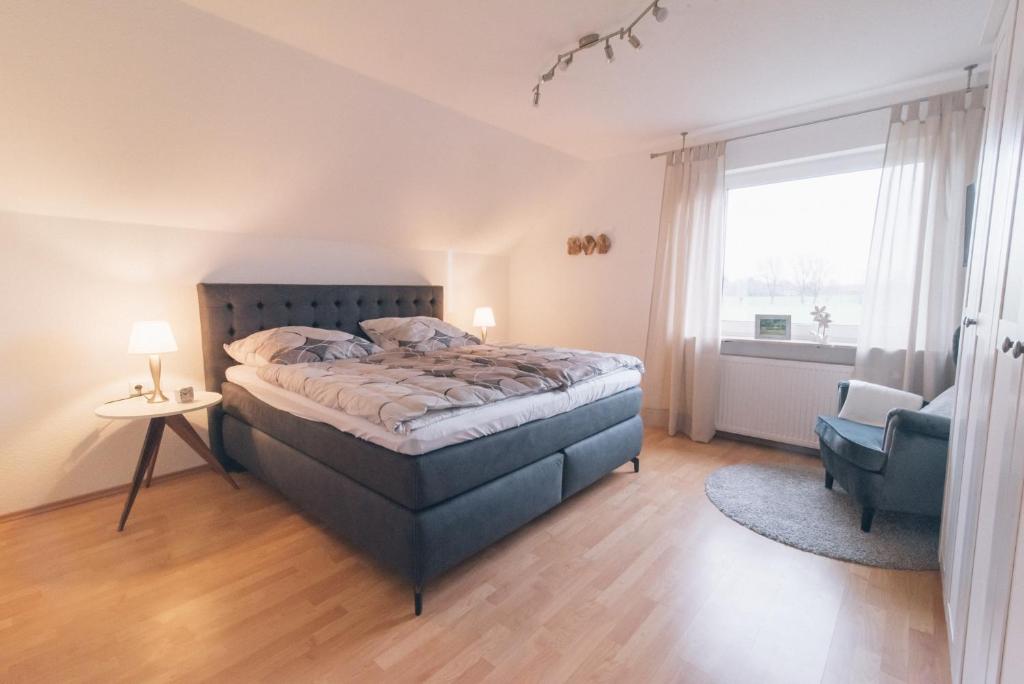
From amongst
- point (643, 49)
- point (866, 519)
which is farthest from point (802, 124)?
point (866, 519)

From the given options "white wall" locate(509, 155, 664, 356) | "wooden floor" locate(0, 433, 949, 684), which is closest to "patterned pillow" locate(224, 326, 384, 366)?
"wooden floor" locate(0, 433, 949, 684)

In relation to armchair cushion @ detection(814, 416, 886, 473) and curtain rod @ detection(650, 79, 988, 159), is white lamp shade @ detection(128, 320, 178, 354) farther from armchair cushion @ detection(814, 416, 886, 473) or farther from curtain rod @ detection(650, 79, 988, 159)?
curtain rod @ detection(650, 79, 988, 159)

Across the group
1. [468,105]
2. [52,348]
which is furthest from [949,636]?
[52,348]

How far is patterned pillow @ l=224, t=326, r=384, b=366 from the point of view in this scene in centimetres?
263

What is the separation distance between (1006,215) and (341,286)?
3402 millimetres

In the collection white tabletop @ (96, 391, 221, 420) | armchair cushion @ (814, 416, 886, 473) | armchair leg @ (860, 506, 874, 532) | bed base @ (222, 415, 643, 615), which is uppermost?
white tabletop @ (96, 391, 221, 420)

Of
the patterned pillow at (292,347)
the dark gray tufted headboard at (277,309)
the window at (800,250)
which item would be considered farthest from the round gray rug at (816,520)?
the dark gray tufted headboard at (277,309)

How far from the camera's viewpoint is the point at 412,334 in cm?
332

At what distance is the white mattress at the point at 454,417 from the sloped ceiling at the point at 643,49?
1.67 m

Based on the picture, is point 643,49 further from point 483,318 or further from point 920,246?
point 483,318

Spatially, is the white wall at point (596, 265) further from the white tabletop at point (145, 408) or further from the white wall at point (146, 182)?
the white tabletop at point (145, 408)

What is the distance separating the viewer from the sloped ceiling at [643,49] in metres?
1.88

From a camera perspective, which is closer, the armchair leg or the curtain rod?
the armchair leg

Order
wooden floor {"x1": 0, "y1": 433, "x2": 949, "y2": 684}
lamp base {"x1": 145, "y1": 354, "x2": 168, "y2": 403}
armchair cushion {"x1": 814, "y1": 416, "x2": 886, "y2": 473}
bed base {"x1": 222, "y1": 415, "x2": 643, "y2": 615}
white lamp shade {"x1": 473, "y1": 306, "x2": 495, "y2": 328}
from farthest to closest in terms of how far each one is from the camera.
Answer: white lamp shade {"x1": 473, "y1": 306, "x2": 495, "y2": 328}, lamp base {"x1": 145, "y1": 354, "x2": 168, "y2": 403}, armchair cushion {"x1": 814, "y1": 416, "x2": 886, "y2": 473}, bed base {"x1": 222, "y1": 415, "x2": 643, "y2": 615}, wooden floor {"x1": 0, "y1": 433, "x2": 949, "y2": 684}
